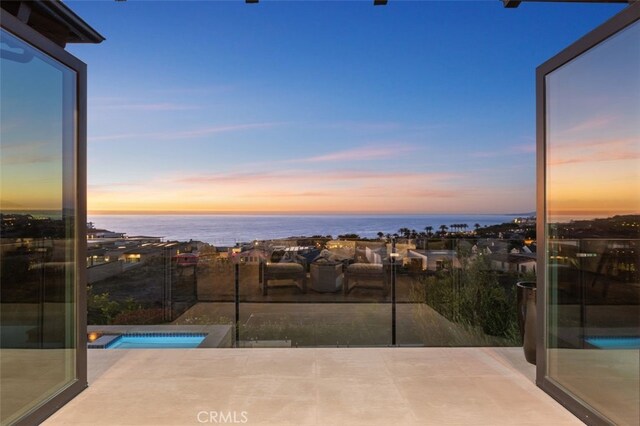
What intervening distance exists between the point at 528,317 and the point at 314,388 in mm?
2045

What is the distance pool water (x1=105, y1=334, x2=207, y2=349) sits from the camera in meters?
4.11

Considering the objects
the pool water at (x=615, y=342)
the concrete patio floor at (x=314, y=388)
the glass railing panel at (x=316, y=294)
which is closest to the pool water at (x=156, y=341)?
the concrete patio floor at (x=314, y=388)

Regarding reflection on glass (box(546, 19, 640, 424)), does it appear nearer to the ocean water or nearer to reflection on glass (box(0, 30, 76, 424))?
reflection on glass (box(0, 30, 76, 424))

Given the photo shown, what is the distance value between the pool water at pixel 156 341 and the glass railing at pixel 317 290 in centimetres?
11

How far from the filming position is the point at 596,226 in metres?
2.47

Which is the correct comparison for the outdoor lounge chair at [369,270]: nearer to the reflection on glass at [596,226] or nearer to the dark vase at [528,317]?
the dark vase at [528,317]

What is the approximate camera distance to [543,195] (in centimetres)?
297

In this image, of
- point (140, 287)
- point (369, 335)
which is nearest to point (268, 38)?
point (140, 287)

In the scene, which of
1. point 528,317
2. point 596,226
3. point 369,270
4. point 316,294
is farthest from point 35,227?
point 528,317

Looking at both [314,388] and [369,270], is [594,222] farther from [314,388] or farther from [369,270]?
[369,270]

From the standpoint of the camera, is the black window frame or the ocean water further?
the ocean water

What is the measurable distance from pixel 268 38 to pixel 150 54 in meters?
2.14

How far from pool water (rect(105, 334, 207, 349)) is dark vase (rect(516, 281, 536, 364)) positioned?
319 centimetres

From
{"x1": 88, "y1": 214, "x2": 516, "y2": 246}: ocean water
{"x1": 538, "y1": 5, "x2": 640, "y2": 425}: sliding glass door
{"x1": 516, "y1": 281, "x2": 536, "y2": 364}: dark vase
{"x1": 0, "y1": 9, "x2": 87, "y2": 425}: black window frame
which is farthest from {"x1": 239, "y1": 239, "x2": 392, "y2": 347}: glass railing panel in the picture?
{"x1": 88, "y1": 214, "x2": 516, "y2": 246}: ocean water
